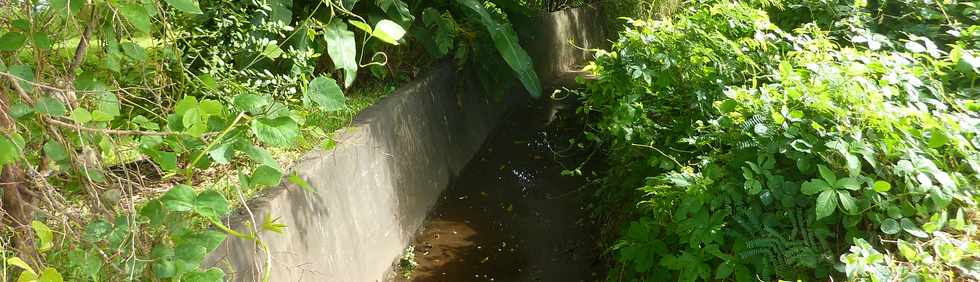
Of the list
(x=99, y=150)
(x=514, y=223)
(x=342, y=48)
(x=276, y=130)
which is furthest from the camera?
(x=514, y=223)

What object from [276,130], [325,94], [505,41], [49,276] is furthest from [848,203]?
[505,41]

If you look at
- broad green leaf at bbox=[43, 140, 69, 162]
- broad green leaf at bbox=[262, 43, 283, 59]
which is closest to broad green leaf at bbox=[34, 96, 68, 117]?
broad green leaf at bbox=[43, 140, 69, 162]

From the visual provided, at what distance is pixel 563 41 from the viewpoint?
1055 centimetres

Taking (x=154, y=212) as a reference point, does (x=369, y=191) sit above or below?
below

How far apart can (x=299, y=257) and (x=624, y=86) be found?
2.45 metres

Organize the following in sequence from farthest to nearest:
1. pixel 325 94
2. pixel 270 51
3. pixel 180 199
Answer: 1. pixel 270 51
2. pixel 325 94
3. pixel 180 199

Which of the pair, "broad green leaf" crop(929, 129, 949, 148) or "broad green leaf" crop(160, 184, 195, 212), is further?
"broad green leaf" crop(929, 129, 949, 148)

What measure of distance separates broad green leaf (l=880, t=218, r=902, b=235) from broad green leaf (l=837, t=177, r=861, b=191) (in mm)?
136

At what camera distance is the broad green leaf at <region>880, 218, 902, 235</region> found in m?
2.69

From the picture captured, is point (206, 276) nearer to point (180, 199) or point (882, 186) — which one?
point (180, 199)

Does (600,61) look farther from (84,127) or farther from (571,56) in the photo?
(571,56)

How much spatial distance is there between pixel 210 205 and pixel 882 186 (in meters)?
2.07

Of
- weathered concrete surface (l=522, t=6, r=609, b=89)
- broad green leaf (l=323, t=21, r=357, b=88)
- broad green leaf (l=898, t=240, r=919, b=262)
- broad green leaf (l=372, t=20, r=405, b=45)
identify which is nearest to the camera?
broad green leaf (l=898, t=240, r=919, b=262)

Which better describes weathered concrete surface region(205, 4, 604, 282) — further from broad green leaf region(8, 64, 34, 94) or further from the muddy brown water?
broad green leaf region(8, 64, 34, 94)
